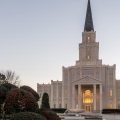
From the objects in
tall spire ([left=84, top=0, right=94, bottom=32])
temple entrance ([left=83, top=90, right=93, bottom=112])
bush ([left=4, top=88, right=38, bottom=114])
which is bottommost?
bush ([left=4, top=88, right=38, bottom=114])

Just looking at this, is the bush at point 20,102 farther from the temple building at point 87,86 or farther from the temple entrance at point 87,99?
the temple entrance at point 87,99

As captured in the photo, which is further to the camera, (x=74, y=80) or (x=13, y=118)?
(x=74, y=80)

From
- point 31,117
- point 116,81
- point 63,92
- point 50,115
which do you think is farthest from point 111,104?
point 31,117

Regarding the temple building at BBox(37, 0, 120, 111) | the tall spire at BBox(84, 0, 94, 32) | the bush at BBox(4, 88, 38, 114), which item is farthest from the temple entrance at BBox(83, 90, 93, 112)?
the bush at BBox(4, 88, 38, 114)

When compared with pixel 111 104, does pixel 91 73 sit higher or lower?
higher

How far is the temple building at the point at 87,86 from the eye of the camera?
102500 mm

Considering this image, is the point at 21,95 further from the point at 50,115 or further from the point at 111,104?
the point at 111,104

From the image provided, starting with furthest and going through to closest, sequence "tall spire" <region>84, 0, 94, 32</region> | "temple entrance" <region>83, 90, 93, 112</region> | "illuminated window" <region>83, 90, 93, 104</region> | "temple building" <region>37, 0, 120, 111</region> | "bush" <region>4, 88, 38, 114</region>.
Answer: "tall spire" <region>84, 0, 94, 32</region> < "illuminated window" <region>83, 90, 93, 104</region> < "temple entrance" <region>83, 90, 93, 112</region> < "temple building" <region>37, 0, 120, 111</region> < "bush" <region>4, 88, 38, 114</region>

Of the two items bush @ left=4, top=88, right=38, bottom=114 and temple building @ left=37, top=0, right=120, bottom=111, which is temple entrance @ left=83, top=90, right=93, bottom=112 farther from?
bush @ left=4, top=88, right=38, bottom=114

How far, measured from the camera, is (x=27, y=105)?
22938 mm

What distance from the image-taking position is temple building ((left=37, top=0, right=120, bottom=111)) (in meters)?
102

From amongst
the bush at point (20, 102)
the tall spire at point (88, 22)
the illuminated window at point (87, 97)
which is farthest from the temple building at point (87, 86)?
the bush at point (20, 102)

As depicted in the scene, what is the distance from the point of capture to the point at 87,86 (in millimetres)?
105562

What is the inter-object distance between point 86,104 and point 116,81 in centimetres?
1018
